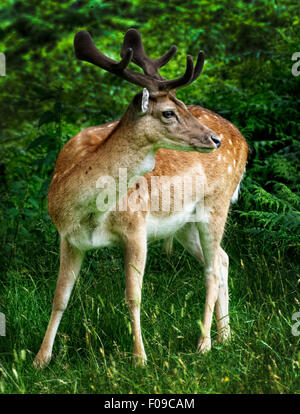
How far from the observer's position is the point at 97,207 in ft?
13.1

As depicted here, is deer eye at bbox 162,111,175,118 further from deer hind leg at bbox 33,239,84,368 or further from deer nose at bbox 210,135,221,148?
deer hind leg at bbox 33,239,84,368

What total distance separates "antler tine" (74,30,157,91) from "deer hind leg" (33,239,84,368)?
1.15m

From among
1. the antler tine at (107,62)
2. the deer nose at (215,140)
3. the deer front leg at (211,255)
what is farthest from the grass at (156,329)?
the antler tine at (107,62)

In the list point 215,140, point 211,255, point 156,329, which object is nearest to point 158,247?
point 211,255

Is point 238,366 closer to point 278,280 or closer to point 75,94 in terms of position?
point 278,280

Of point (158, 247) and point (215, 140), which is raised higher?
point (215, 140)

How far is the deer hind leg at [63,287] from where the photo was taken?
4266mm

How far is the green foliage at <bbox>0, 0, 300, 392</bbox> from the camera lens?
3.70m

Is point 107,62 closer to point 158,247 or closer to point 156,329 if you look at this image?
point 156,329

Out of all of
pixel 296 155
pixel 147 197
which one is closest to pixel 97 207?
pixel 147 197

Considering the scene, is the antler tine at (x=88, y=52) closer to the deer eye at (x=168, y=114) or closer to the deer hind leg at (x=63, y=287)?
the deer eye at (x=168, y=114)

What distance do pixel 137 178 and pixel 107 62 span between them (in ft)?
2.30

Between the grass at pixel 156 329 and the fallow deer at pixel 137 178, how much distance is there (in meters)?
0.15

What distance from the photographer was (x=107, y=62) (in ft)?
12.7
